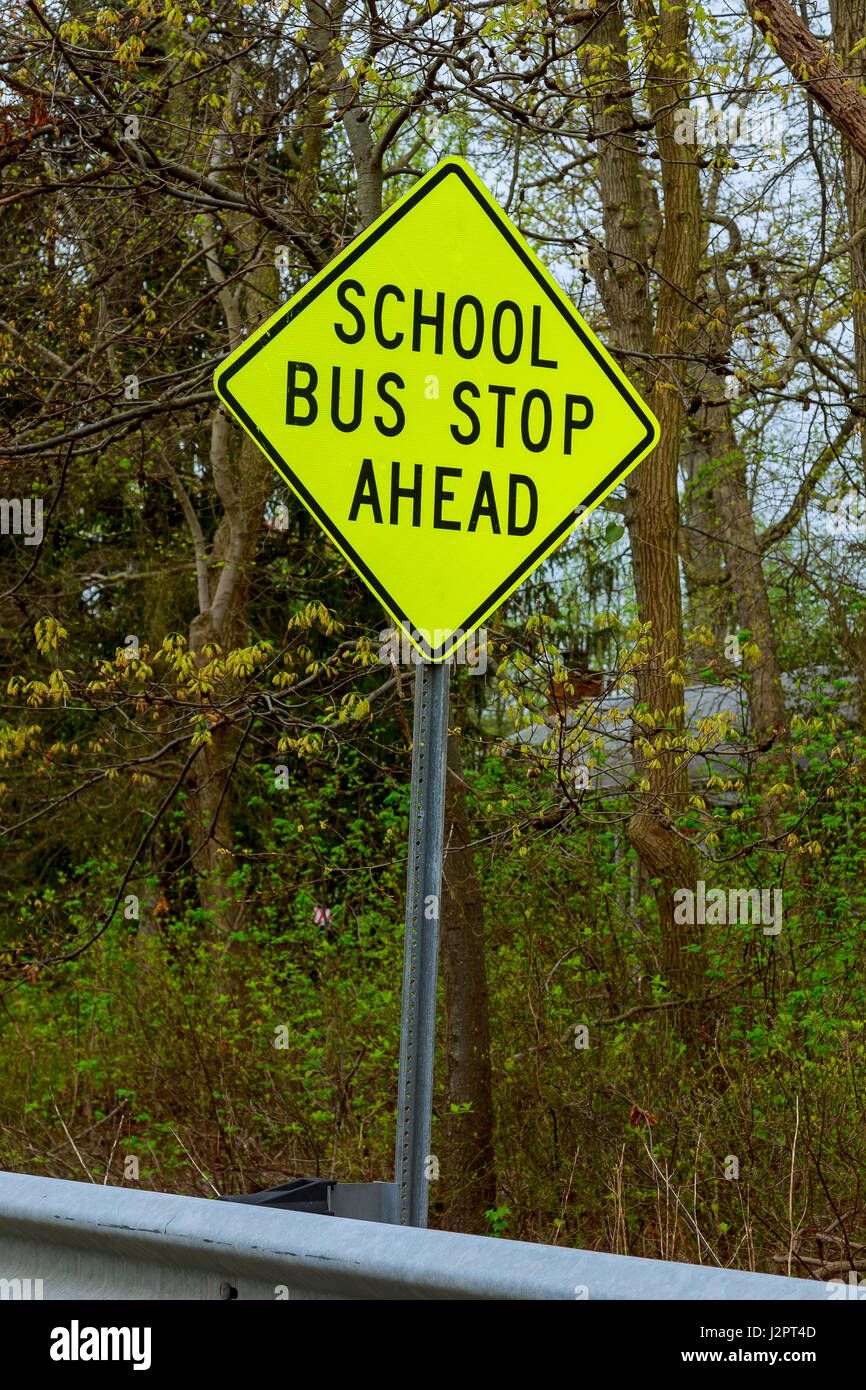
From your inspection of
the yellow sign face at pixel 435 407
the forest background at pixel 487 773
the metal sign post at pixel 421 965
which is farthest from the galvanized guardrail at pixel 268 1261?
the forest background at pixel 487 773

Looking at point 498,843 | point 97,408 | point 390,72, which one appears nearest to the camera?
point 390,72

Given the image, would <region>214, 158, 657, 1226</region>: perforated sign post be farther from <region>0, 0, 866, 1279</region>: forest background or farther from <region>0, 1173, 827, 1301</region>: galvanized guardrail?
<region>0, 0, 866, 1279</region>: forest background

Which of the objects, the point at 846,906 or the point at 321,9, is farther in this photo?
the point at 846,906

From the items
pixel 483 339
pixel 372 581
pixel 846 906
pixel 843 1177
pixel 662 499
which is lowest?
pixel 843 1177

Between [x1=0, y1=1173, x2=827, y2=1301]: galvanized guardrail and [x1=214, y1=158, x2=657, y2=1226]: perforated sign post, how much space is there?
0.70 meters

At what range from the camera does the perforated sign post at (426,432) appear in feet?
11.0

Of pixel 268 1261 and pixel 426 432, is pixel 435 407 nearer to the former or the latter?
pixel 426 432

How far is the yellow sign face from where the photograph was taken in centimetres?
339
